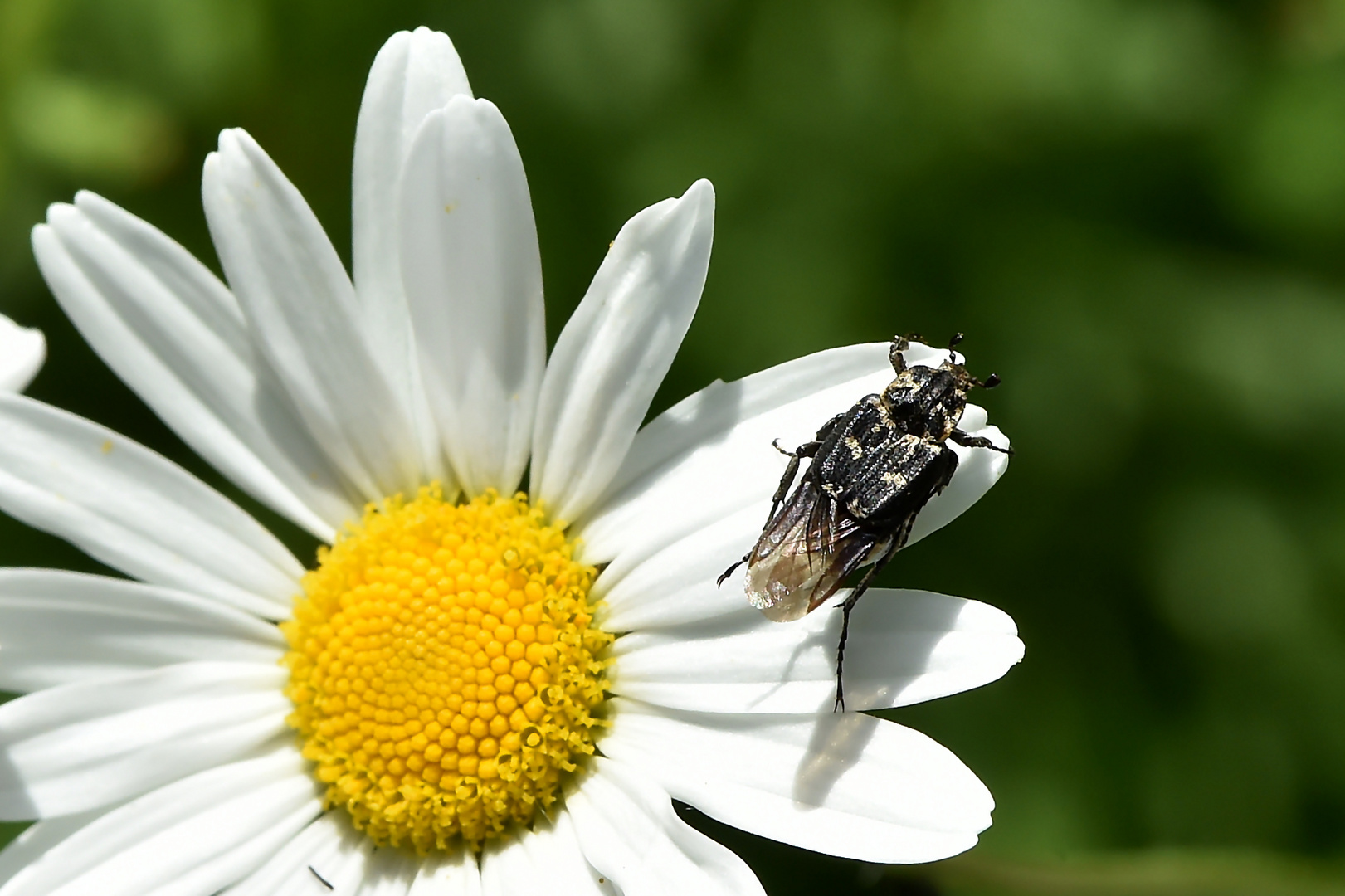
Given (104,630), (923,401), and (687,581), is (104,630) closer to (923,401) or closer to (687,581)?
(687,581)

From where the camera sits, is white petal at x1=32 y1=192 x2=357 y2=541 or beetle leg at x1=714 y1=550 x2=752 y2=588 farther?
white petal at x1=32 y1=192 x2=357 y2=541

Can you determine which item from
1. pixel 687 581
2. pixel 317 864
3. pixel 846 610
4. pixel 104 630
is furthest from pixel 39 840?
pixel 846 610

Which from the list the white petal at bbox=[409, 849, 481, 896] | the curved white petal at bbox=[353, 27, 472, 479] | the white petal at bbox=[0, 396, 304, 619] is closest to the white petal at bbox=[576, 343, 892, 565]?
the curved white petal at bbox=[353, 27, 472, 479]

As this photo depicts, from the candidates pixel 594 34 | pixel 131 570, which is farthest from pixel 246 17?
pixel 131 570

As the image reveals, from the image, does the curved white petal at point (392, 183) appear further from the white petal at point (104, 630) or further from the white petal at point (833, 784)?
the white petal at point (833, 784)

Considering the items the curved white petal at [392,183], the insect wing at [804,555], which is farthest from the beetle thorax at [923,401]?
the curved white petal at [392,183]

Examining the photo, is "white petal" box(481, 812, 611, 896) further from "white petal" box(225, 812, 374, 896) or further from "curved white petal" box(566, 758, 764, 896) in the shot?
"white petal" box(225, 812, 374, 896)

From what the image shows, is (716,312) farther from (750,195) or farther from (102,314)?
(102,314)
